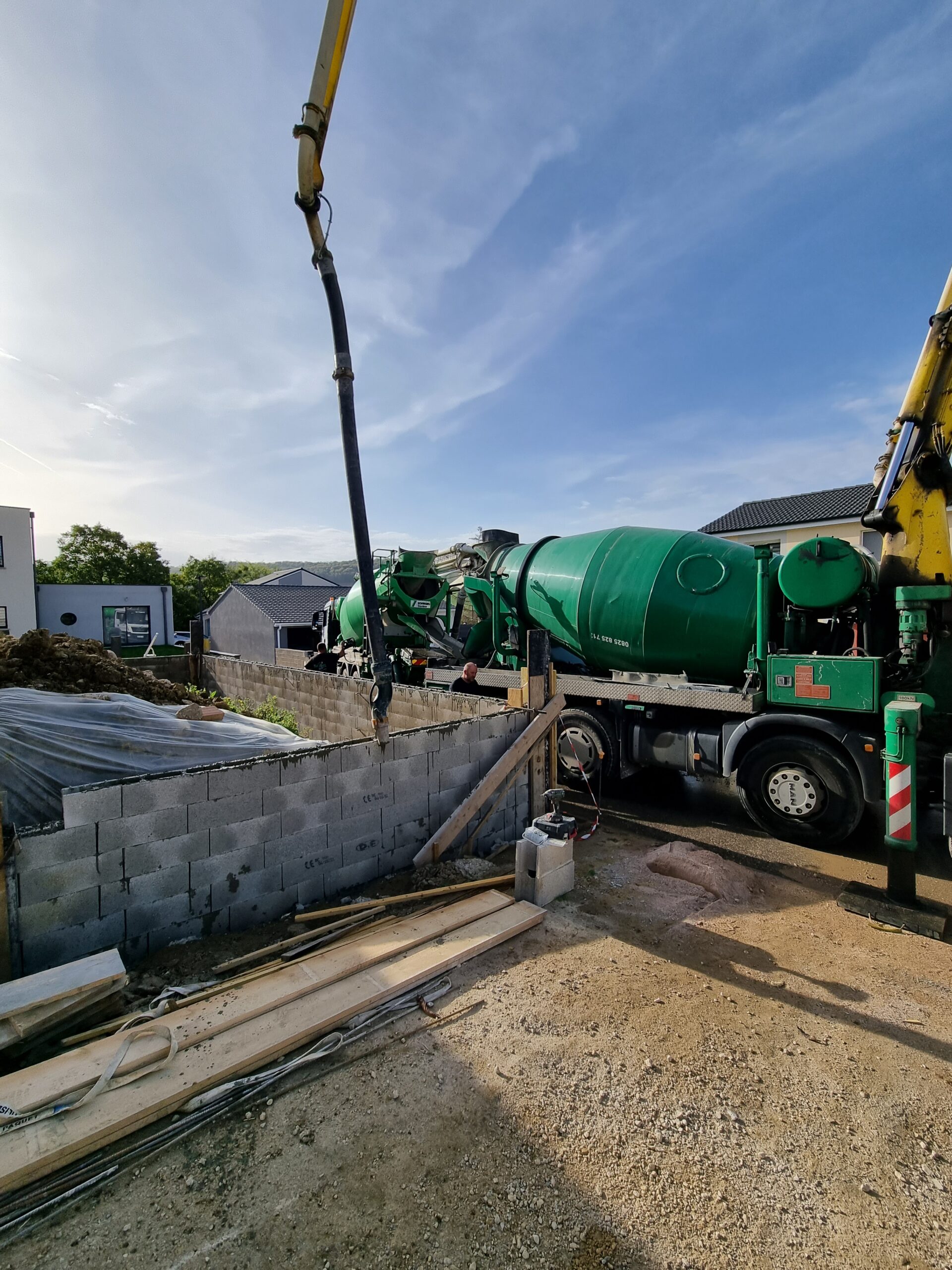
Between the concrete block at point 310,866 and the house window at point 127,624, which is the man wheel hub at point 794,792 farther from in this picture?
the house window at point 127,624

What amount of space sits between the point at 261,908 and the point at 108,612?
29.6 m

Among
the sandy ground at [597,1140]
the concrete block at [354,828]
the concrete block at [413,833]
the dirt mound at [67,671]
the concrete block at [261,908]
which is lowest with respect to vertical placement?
the sandy ground at [597,1140]

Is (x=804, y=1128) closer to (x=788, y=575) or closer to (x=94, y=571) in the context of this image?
(x=788, y=575)

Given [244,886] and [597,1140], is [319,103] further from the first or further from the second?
[597,1140]

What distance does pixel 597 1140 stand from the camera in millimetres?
2463

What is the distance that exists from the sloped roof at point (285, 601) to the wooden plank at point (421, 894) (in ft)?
76.8

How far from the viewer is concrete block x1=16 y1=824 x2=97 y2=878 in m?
3.06

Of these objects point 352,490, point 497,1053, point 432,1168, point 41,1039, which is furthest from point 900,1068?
point 352,490

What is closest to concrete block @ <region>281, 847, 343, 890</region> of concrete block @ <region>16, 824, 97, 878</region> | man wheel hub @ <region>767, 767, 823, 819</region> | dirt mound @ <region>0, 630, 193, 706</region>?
concrete block @ <region>16, 824, 97, 878</region>

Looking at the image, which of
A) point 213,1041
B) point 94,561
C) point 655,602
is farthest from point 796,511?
point 94,561

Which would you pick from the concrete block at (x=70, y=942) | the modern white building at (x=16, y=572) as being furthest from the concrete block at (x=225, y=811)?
the modern white building at (x=16, y=572)

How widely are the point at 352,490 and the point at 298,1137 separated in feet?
12.6

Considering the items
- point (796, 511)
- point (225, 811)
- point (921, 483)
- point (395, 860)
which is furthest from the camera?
point (796, 511)

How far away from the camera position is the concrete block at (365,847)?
14.9 feet
